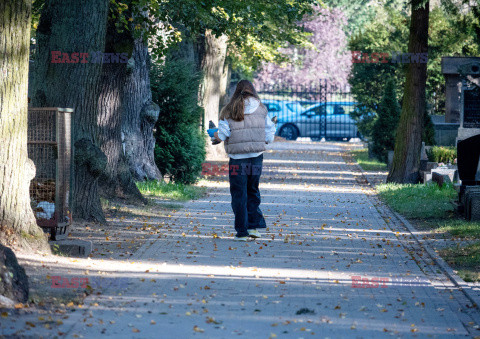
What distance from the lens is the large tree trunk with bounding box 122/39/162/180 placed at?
635 inches

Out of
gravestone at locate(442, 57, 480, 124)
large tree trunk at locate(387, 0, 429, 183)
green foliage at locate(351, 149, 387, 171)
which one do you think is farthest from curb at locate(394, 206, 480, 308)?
green foliage at locate(351, 149, 387, 171)

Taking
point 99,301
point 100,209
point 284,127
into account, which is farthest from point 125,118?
point 284,127

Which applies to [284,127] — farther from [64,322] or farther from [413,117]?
[64,322]

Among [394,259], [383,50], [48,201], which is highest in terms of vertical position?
[383,50]

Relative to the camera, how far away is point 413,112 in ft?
61.5

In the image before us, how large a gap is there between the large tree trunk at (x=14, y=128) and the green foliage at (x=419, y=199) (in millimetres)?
7263

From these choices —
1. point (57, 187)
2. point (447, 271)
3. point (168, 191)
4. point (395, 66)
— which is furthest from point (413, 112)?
point (57, 187)

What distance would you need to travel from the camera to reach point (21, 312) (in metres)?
5.96

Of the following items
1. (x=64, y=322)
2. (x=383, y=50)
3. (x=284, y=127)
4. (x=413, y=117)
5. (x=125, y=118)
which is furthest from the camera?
(x=284, y=127)

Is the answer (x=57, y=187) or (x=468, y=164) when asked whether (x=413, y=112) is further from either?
(x=57, y=187)

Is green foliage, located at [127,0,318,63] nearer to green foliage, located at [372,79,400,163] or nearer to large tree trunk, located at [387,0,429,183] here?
large tree trunk, located at [387,0,429,183]

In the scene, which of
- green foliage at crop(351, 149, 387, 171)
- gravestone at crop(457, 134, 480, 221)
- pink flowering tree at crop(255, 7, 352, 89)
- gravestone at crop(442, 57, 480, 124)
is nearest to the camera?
gravestone at crop(457, 134, 480, 221)

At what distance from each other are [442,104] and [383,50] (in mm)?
2873

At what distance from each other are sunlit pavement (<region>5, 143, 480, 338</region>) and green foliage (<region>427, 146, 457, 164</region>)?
712cm
